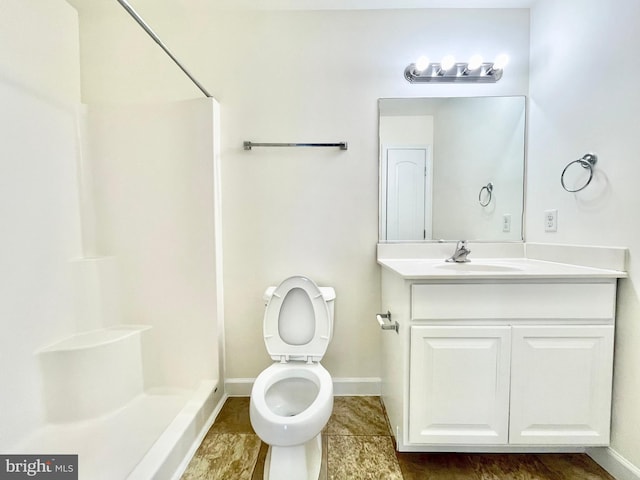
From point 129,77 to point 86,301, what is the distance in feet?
4.51

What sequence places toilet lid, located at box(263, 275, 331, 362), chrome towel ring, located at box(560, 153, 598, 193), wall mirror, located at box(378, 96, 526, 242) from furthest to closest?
wall mirror, located at box(378, 96, 526, 242) < toilet lid, located at box(263, 275, 331, 362) < chrome towel ring, located at box(560, 153, 598, 193)

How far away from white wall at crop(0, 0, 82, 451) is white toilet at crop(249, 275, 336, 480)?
1131 millimetres

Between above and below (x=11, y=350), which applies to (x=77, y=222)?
above

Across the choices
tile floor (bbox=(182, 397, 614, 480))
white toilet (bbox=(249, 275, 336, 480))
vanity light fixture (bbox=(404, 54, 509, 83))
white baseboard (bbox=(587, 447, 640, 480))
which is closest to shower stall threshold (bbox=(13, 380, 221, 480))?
tile floor (bbox=(182, 397, 614, 480))

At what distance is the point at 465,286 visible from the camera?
1.21 m

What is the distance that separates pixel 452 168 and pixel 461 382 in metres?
1.20

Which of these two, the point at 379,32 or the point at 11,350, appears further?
the point at 379,32

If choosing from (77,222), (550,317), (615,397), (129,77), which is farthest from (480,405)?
(129,77)

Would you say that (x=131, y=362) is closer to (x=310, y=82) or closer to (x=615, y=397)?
(x=310, y=82)

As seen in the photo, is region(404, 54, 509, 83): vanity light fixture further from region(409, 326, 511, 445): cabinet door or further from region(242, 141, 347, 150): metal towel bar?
region(409, 326, 511, 445): cabinet door

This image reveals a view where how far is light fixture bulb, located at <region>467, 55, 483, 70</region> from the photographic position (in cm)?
164

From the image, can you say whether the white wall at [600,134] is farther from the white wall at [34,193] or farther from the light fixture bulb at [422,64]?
the white wall at [34,193]

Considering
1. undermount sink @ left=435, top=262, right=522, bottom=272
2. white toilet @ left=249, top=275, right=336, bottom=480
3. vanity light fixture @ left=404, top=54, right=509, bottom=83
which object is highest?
vanity light fixture @ left=404, top=54, right=509, bottom=83

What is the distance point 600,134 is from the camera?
1276 mm
